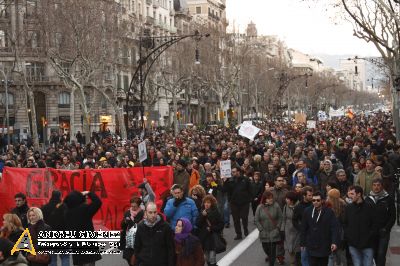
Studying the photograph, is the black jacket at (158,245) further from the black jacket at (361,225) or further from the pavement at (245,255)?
the pavement at (245,255)

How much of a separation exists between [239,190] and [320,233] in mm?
4810

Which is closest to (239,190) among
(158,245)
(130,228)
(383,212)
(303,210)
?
(303,210)

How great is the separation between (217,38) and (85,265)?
5360 centimetres

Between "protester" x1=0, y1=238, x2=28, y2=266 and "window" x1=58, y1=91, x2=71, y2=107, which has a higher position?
"window" x1=58, y1=91, x2=71, y2=107

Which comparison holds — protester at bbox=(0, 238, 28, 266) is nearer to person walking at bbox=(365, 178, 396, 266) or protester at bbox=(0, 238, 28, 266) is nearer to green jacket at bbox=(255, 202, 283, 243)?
person walking at bbox=(365, 178, 396, 266)

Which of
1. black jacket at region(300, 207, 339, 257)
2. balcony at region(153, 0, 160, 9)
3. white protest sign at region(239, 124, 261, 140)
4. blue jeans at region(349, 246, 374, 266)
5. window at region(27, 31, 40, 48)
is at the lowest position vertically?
blue jeans at region(349, 246, 374, 266)

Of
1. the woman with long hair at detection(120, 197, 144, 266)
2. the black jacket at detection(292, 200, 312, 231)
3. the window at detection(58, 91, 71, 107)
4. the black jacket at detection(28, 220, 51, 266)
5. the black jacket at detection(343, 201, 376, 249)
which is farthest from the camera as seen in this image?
the window at detection(58, 91, 71, 107)

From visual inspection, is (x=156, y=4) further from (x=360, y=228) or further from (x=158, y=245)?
(x=158, y=245)

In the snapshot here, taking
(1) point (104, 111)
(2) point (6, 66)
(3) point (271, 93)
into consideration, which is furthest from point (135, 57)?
(3) point (271, 93)

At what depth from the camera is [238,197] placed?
13.6m

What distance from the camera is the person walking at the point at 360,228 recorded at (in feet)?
29.0

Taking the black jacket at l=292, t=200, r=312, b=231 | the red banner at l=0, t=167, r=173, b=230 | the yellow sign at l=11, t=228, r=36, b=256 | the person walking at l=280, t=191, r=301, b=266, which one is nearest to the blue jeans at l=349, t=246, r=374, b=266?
the black jacket at l=292, t=200, r=312, b=231

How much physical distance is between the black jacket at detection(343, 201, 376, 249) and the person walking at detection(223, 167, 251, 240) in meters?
4.74

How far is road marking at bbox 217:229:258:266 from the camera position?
11.7 m
